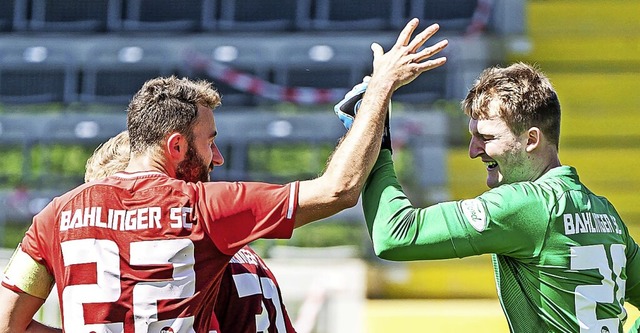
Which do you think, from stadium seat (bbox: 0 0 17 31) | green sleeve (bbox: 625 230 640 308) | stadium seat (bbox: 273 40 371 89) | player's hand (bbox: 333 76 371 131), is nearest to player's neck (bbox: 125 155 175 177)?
player's hand (bbox: 333 76 371 131)

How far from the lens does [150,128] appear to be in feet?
8.97

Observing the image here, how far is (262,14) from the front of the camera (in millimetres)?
9391

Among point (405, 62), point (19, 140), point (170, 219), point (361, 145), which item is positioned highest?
point (405, 62)

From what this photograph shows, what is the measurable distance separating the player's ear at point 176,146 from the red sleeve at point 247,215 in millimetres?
209

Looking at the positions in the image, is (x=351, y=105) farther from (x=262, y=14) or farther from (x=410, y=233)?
(x=262, y=14)

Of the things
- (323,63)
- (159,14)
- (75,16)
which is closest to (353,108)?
(323,63)

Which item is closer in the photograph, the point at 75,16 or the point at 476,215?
the point at 476,215

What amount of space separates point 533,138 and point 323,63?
6.30 meters

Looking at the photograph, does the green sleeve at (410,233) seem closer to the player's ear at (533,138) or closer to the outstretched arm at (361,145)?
the outstretched arm at (361,145)

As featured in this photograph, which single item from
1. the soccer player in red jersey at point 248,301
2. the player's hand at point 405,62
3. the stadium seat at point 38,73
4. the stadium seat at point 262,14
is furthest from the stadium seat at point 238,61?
the player's hand at point 405,62

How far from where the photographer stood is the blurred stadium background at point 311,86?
816 cm

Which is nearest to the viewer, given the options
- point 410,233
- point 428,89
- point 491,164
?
point 410,233

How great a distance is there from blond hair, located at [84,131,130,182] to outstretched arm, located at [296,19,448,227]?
32.3 inches

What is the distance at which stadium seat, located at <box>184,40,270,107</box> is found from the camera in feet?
29.3
